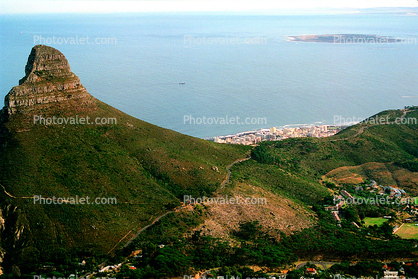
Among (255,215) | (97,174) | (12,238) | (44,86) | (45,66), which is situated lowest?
(255,215)

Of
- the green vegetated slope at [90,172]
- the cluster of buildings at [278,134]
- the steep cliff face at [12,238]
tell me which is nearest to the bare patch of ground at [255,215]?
the green vegetated slope at [90,172]

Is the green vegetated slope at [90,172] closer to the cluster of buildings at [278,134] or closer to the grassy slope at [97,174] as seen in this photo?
the grassy slope at [97,174]

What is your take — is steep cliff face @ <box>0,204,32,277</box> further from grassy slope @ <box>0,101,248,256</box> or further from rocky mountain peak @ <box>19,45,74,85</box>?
rocky mountain peak @ <box>19,45,74,85</box>

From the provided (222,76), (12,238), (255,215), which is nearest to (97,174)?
(12,238)

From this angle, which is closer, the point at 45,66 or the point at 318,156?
the point at 45,66

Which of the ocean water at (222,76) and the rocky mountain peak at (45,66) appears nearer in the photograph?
the rocky mountain peak at (45,66)

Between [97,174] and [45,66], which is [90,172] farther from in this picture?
[45,66]

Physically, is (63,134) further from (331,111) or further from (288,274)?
(331,111)
